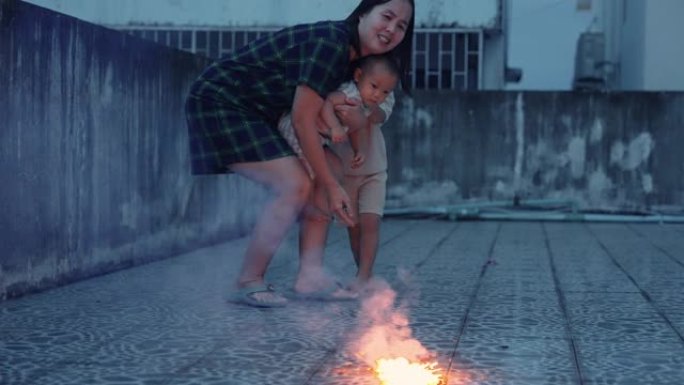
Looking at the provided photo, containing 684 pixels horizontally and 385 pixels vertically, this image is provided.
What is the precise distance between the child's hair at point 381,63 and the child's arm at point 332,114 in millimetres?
146

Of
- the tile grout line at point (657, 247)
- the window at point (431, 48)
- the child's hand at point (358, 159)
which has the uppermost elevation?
the window at point (431, 48)

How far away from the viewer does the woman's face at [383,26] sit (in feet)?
12.4

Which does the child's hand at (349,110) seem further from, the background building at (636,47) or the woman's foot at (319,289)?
the background building at (636,47)

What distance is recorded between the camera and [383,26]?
3.77 metres

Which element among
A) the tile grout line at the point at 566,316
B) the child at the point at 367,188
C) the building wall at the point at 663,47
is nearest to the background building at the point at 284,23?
the building wall at the point at 663,47

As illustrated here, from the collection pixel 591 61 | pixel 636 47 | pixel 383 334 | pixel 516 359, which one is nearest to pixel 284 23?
pixel 636 47

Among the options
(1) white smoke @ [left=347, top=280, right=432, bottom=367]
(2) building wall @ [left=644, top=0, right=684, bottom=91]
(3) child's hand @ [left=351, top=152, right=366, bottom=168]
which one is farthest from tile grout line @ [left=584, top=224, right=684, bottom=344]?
(2) building wall @ [left=644, top=0, right=684, bottom=91]

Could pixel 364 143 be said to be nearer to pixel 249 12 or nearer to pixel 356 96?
pixel 356 96

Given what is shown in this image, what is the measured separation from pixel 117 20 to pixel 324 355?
12.8 m

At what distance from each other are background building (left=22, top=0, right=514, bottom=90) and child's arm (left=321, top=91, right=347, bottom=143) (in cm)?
1081

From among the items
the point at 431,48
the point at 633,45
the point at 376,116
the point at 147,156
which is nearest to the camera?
the point at 376,116

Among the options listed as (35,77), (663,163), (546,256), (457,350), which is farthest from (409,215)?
(457,350)

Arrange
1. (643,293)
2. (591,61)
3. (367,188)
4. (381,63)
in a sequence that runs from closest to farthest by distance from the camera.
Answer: (381,63)
(367,188)
(643,293)
(591,61)

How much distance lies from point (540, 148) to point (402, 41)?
7.27 m
